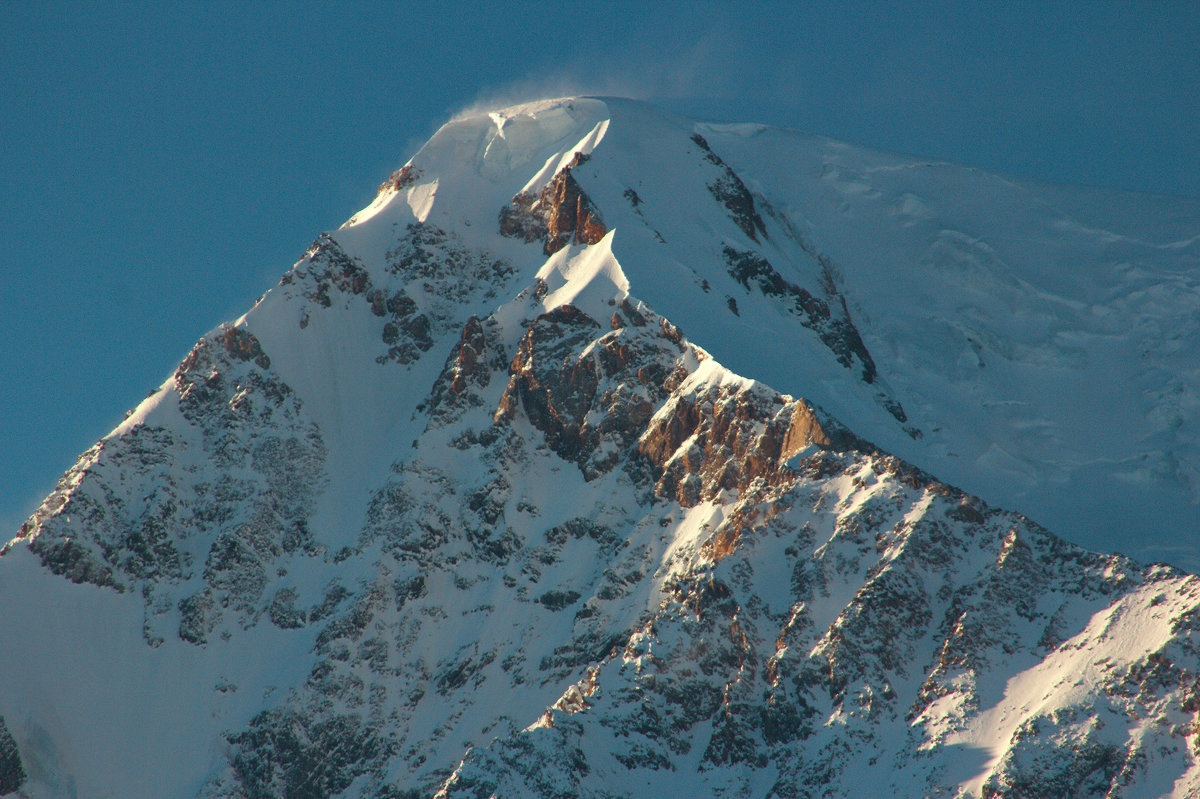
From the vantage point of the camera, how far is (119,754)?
7156 inches

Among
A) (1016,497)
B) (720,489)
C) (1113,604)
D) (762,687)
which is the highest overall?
(1016,497)

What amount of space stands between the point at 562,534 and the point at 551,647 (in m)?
15.1

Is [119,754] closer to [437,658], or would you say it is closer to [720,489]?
[437,658]

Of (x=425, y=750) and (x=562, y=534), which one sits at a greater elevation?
(x=562, y=534)

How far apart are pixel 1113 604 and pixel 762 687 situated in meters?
32.6

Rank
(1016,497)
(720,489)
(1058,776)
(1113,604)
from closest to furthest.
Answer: (1058,776) < (1113,604) < (720,489) < (1016,497)

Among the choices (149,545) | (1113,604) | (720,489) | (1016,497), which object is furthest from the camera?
(149,545)

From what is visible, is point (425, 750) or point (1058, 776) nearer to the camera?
point (1058, 776)

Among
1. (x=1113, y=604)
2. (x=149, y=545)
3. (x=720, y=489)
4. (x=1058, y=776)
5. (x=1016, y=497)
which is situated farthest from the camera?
(x=149, y=545)

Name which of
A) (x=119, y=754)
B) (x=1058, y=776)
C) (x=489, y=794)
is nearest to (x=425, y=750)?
(x=489, y=794)

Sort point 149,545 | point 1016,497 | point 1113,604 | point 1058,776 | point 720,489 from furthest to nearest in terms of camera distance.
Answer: point 149,545
point 1016,497
point 720,489
point 1113,604
point 1058,776

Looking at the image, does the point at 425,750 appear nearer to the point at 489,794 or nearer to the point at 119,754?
the point at 489,794

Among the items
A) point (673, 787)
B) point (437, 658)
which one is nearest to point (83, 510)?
point (437, 658)

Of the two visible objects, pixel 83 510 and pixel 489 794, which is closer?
pixel 489 794
